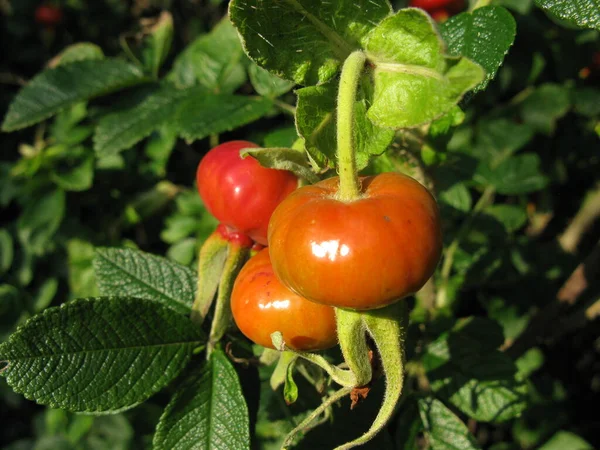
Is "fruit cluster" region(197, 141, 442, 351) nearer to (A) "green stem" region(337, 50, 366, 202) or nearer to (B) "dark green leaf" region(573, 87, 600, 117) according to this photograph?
(A) "green stem" region(337, 50, 366, 202)

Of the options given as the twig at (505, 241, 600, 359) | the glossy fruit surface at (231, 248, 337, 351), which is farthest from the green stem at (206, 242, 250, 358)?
the twig at (505, 241, 600, 359)

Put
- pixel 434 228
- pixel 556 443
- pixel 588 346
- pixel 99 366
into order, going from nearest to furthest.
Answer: pixel 434 228, pixel 99 366, pixel 556 443, pixel 588 346

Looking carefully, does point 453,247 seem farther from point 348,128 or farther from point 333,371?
point 348,128

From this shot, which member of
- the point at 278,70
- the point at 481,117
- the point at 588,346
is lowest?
the point at 588,346

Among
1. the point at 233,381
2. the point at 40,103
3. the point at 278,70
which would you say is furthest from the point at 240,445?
the point at 40,103

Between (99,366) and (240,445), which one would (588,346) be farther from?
(99,366)

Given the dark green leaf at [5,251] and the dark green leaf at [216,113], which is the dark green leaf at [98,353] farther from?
the dark green leaf at [5,251]
